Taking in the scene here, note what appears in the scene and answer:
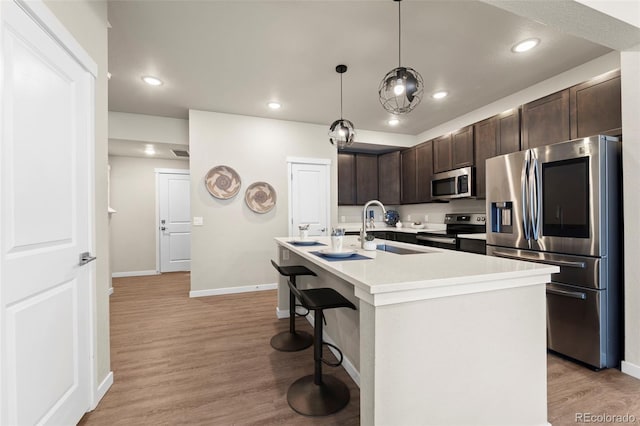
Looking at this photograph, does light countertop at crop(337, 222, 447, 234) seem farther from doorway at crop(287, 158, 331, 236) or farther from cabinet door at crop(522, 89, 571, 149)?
cabinet door at crop(522, 89, 571, 149)

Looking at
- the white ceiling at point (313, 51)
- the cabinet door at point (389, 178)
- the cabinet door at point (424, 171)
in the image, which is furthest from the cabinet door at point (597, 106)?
the cabinet door at point (389, 178)

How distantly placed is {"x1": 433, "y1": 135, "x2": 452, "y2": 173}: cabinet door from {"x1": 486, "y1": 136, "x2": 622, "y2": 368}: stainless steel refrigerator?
179 cm

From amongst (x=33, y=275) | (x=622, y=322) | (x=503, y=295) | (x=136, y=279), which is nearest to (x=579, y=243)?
(x=622, y=322)

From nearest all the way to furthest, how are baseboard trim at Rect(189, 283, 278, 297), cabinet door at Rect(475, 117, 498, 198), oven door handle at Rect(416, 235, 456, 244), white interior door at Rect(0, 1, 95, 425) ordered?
white interior door at Rect(0, 1, 95, 425)
cabinet door at Rect(475, 117, 498, 198)
oven door handle at Rect(416, 235, 456, 244)
baseboard trim at Rect(189, 283, 278, 297)

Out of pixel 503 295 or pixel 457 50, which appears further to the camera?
pixel 457 50

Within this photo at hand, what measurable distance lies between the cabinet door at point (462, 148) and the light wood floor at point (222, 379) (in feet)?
8.40

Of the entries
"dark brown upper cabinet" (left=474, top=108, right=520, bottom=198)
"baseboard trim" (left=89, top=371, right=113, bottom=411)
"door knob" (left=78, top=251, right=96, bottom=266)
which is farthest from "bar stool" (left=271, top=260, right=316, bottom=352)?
"dark brown upper cabinet" (left=474, top=108, right=520, bottom=198)

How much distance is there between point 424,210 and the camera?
17.4ft

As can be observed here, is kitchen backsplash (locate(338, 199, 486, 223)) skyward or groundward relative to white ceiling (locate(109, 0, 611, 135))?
groundward

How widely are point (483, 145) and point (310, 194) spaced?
99.9 inches

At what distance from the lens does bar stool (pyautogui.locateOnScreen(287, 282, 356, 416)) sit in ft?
5.40

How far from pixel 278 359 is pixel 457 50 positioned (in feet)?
10.1

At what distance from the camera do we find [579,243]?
84.1 inches

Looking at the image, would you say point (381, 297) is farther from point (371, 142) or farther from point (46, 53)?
point (371, 142)
